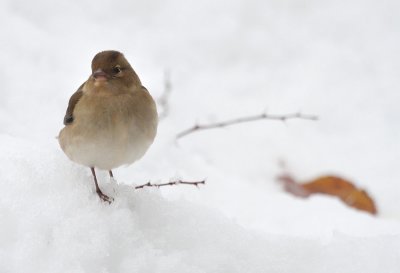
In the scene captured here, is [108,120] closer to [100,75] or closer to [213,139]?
[100,75]

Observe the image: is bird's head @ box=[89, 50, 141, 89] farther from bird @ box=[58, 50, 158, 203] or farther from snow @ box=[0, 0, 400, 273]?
snow @ box=[0, 0, 400, 273]

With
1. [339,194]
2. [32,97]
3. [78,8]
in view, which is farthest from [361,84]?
[32,97]

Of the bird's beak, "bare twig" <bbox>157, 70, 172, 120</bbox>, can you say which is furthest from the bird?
"bare twig" <bbox>157, 70, 172, 120</bbox>

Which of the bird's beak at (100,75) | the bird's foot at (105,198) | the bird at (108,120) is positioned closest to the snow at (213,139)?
the bird's foot at (105,198)

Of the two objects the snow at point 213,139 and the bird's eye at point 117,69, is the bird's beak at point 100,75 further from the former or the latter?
the snow at point 213,139

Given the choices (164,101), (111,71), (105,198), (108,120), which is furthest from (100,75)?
(164,101)

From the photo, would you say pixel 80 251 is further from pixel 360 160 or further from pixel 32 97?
pixel 360 160

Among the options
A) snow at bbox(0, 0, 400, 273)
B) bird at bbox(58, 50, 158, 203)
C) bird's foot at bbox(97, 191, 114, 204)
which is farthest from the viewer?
bird at bbox(58, 50, 158, 203)
